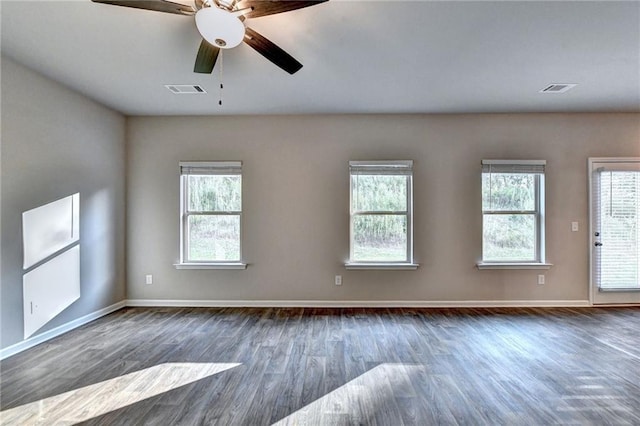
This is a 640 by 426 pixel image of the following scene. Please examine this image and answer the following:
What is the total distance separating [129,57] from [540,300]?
18.6 ft

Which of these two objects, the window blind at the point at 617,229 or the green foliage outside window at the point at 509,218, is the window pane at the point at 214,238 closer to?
the green foliage outside window at the point at 509,218

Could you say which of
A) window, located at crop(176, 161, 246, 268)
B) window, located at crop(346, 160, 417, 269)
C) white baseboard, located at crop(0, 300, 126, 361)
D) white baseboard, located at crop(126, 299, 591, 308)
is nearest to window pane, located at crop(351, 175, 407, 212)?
window, located at crop(346, 160, 417, 269)

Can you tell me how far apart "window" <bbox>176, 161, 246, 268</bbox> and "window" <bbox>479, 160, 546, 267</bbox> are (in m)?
3.49

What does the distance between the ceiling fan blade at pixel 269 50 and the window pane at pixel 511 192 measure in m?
3.36

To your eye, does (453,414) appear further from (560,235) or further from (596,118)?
(596,118)

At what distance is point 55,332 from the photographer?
10.8 ft

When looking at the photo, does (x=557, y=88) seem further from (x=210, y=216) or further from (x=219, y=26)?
(x=210, y=216)

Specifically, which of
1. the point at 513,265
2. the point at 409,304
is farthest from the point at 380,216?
the point at 513,265

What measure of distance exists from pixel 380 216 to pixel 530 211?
2.10 metres

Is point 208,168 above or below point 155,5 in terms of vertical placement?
below

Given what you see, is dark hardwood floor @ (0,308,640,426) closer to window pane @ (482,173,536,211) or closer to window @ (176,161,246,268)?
window @ (176,161,246,268)

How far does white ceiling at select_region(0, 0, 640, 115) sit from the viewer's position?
2.23m

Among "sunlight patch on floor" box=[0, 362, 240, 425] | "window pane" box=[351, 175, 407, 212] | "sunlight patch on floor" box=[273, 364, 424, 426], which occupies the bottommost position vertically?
"sunlight patch on floor" box=[0, 362, 240, 425]

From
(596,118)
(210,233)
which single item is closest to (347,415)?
(210,233)
